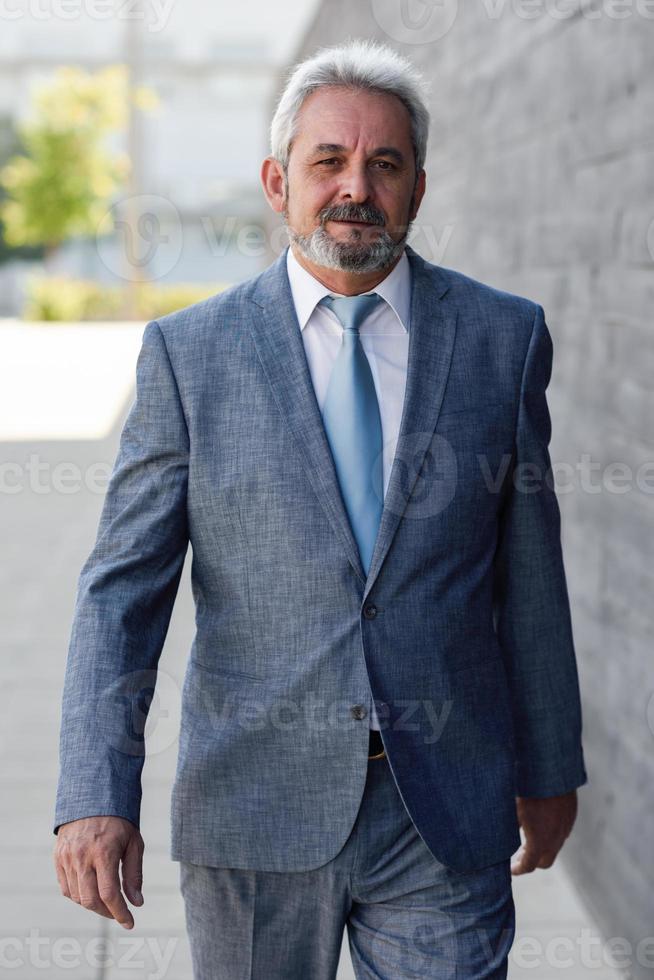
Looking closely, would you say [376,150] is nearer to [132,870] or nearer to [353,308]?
[353,308]

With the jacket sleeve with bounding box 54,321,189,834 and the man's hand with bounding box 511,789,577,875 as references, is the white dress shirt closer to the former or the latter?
the jacket sleeve with bounding box 54,321,189,834

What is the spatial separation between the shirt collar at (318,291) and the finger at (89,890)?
0.92 meters

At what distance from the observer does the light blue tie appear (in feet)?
6.72

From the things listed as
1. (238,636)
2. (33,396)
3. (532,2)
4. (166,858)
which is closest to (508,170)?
(532,2)

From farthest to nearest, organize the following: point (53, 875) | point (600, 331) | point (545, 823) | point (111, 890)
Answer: point (53, 875)
point (600, 331)
point (545, 823)
point (111, 890)

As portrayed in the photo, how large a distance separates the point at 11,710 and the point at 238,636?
138 inches

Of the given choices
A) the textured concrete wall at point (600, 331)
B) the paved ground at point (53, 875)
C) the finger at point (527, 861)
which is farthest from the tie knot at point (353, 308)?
the paved ground at point (53, 875)

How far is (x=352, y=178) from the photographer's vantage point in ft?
6.64

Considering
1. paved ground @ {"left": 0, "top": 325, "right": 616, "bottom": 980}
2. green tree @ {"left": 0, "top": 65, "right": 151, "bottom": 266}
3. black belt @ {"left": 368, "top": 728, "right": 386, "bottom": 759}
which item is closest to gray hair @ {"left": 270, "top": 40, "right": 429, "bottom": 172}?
black belt @ {"left": 368, "top": 728, "right": 386, "bottom": 759}

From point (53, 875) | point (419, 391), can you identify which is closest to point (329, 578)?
point (419, 391)

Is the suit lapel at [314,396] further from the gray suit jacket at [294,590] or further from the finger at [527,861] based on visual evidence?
the finger at [527,861]

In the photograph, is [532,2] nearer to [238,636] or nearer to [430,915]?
[238,636]

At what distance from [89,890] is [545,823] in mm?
897

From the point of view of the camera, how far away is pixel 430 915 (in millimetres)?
2035
